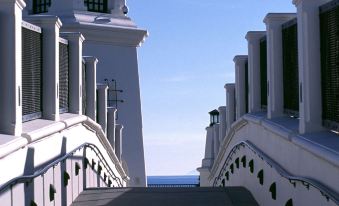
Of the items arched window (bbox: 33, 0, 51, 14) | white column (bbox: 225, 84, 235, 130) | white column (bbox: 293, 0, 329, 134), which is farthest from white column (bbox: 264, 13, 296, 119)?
arched window (bbox: 33, 0, 51, 14)

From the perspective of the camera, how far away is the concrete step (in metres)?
12.2

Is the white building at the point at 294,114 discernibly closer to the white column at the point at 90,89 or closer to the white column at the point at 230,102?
the white column at the point at 230,102

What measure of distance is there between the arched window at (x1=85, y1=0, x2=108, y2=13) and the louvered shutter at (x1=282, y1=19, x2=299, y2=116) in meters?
16.8

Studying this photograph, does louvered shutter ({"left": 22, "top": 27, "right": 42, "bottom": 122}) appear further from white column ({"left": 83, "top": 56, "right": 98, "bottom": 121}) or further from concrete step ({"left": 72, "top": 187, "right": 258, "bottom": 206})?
white column ({"left": 83, "top": 56, "right": 98, "bottom": 121})

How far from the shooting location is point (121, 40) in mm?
27750

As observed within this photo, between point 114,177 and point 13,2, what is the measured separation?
11.4 metres

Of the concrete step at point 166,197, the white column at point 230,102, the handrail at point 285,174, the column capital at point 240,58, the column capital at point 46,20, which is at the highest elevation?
the column capital at point 46,20

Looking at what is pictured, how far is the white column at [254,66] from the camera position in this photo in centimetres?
1414

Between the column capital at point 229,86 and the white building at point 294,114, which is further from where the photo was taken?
the column capital at point 229,86

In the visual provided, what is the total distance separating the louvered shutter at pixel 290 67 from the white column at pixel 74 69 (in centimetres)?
419

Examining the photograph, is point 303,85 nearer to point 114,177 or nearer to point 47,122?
point 47,122

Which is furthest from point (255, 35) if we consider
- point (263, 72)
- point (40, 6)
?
point (40, 6)

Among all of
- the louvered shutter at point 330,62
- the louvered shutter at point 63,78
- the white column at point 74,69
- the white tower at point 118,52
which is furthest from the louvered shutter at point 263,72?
the white tower at point 118,52

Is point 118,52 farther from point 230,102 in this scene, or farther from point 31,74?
point 31,74
